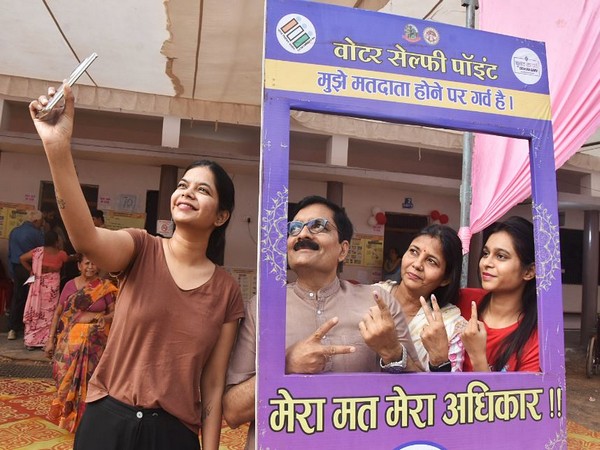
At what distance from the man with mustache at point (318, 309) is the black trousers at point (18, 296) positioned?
6.21 m

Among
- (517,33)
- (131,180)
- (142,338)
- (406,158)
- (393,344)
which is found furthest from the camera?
(406,158)

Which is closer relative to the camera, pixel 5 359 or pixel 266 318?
pixel 266 318

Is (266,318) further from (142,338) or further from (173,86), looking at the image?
(173,86)

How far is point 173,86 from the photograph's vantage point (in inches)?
245

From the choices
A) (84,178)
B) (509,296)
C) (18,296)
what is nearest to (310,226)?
(509,296)

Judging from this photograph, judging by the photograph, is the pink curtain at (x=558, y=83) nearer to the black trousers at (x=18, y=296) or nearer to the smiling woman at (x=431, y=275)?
the smiling woman at (x=431, y=275)

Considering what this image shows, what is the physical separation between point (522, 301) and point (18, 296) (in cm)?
689

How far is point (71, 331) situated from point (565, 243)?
967cm

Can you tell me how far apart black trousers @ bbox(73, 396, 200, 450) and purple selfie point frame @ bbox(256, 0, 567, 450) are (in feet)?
1.50

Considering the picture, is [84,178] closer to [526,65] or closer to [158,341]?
[158,341]

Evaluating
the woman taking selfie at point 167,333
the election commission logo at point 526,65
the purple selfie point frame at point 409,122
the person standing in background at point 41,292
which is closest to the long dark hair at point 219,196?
the woman taking selfie at point 167,333

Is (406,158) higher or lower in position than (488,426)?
higher

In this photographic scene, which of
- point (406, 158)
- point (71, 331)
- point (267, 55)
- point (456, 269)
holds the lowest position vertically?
point (71, 331)

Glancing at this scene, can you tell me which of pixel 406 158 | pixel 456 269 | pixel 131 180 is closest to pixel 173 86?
pixel 131 180
